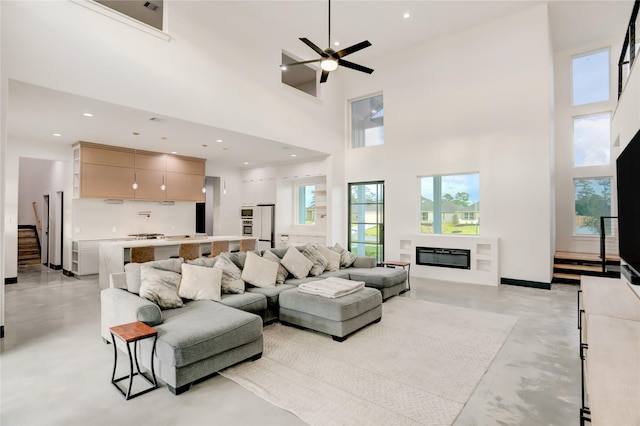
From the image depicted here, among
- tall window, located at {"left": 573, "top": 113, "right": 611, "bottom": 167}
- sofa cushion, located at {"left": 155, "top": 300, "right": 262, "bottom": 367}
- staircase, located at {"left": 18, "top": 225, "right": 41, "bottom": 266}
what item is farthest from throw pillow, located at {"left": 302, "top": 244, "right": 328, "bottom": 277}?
staircase, located at {"left": 18, "top": 225, "right": 41, "bottom": 266}

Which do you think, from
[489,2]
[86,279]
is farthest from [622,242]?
[86,279]

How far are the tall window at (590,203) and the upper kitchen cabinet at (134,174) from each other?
9.32m

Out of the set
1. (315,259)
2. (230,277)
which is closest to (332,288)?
(230,277)

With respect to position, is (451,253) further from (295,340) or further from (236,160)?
(236,160)

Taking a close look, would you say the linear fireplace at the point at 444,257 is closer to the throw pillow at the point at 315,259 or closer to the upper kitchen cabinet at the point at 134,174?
the throw pillow at the point at 315,259

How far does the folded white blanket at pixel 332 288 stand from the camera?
3.76 m

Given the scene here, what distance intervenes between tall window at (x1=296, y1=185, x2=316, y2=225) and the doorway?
1102 mm

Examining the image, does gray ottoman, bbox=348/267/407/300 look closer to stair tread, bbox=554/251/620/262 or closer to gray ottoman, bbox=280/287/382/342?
gray ottoman, bbox=280/287/382/342

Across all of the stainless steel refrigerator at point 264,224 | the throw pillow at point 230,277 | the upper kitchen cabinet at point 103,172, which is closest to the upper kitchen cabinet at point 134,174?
the upper kitchen cabinet at point 103,172

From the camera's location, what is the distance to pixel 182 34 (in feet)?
16.9

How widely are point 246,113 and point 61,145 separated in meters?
4.43

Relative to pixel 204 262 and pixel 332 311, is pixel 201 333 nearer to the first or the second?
pixel 332 311

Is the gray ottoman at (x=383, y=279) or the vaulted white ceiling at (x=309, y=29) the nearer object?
the gray ottoman at (x=383, y=279)

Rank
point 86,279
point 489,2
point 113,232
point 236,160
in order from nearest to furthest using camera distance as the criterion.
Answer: point 489,2 < point 86,279 < point 113,232 < point 236,160
